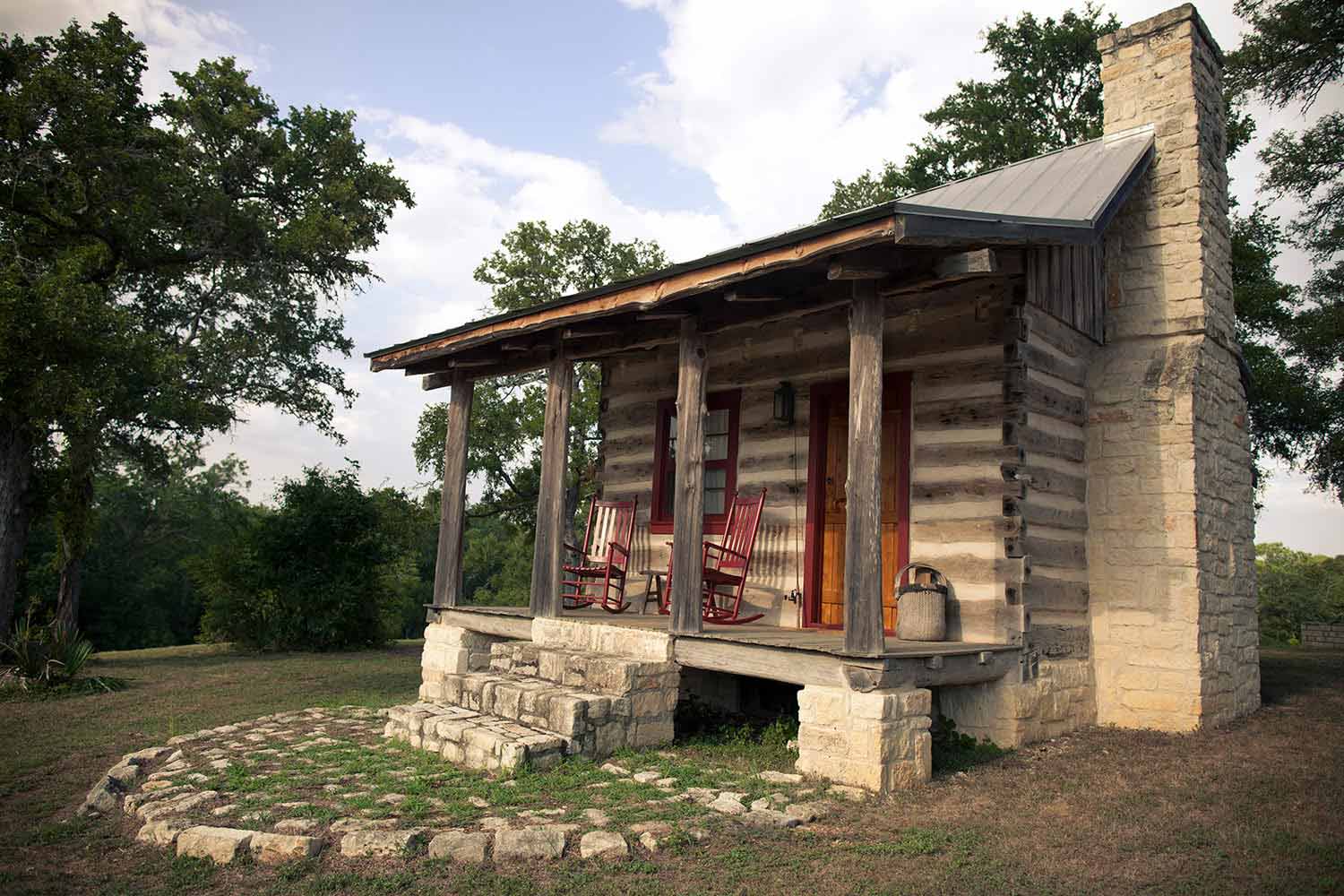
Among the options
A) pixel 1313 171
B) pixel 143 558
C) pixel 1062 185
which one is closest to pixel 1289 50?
pixel 1313 171

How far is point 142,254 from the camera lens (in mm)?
13383

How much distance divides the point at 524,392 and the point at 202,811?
15.5m

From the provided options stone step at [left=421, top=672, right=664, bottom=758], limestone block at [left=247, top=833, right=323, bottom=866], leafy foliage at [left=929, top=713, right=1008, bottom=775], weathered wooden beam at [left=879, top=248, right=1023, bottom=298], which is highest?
weathered wooden beam at [left=879, top=248, right=1023, bottom=298]

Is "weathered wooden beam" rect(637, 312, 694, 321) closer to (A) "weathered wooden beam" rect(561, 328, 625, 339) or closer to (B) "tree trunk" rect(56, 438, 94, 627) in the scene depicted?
(A) "weathered wooden beam" rect(561, 328, 625, 339)

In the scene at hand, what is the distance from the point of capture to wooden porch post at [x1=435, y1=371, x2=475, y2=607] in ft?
28.8

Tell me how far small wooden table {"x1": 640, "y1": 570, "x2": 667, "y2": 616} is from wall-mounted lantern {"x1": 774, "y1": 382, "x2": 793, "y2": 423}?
5.85 ft

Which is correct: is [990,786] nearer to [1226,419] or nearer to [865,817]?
[865,817]

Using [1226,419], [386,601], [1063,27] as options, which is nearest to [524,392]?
[386,601]

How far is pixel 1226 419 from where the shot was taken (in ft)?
26.4

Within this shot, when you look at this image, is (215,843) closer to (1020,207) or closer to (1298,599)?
(1020,207)

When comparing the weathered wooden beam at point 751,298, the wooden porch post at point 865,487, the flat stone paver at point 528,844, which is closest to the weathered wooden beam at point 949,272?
the wooden porch post at point 865,487

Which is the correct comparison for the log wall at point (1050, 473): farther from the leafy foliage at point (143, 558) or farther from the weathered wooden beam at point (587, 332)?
the leafy foliage at point (143, 558)

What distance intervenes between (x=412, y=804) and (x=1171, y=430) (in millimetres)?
6395

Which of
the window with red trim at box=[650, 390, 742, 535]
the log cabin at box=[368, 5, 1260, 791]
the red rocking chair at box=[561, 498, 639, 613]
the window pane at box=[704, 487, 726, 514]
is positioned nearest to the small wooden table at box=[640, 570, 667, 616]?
the log cabin at box=[368, 5, 1260, 791]
